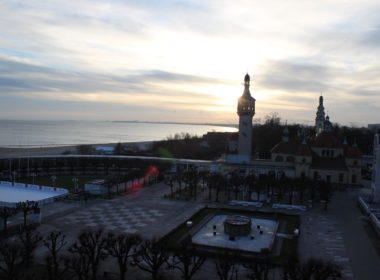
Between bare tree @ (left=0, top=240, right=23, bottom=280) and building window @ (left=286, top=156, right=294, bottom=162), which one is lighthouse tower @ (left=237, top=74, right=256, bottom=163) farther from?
bare tree @ (left=0, top=240, right=23, bottom=280)

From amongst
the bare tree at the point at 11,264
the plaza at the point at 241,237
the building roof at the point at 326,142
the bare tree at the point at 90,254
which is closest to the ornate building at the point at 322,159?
the building roof at the point at 326,142

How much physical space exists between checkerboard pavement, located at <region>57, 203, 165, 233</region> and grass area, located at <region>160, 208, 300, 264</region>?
2757mm

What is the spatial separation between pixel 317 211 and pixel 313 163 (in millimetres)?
14635

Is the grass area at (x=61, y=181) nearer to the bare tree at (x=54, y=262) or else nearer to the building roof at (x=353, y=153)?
the bare tree at (x=54, y=262)

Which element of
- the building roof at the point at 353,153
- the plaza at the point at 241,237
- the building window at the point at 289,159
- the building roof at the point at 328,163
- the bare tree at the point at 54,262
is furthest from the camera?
the building window at the point at 289,159

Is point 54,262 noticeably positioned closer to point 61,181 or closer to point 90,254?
point 90,254

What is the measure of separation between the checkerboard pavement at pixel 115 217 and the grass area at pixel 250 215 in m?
2.76

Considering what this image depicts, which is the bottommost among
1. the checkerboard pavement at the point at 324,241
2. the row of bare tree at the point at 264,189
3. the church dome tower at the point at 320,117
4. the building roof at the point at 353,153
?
the checkerboard pavement at the point at 324,241

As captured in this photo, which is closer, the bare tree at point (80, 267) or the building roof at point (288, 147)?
the bare tree at point (80, 267)

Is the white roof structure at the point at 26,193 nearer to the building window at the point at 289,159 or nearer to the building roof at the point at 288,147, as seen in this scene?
the building roof at the point at 288,147

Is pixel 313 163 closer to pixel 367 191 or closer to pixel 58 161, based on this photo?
pixel 367 191

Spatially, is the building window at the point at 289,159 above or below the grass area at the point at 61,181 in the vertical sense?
above

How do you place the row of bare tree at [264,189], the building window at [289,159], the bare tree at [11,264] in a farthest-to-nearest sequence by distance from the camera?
the building window at [289,159] < the row of bare tree at [264,189] < the bare tree at [11,264]

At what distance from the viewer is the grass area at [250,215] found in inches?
768
